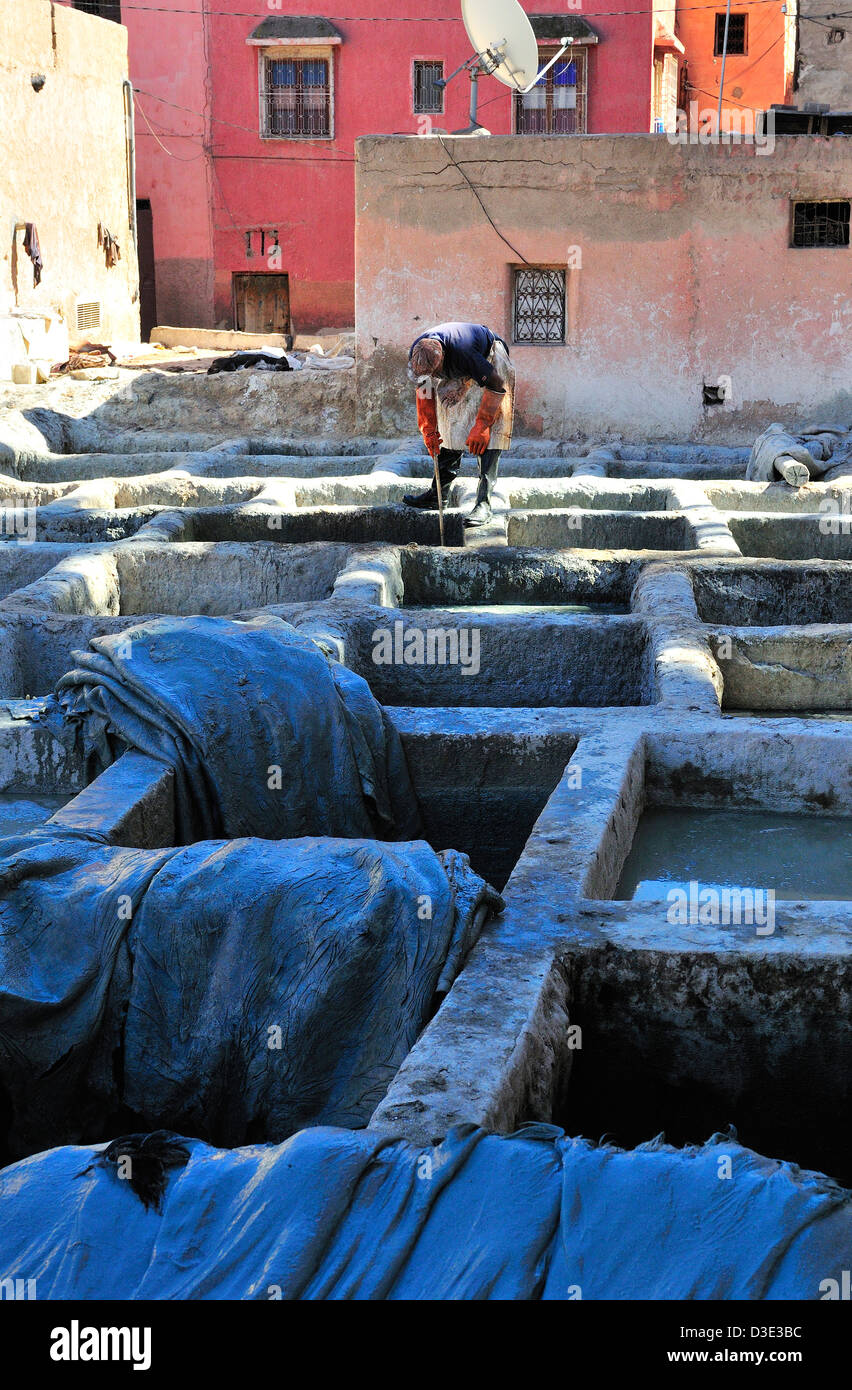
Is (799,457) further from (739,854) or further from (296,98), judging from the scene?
(296,98)

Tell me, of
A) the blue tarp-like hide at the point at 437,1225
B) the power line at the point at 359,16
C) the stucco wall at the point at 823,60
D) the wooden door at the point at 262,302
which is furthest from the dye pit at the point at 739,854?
the power line at the point at 359,16

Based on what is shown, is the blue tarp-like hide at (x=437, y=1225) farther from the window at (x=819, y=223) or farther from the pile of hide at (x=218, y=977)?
the window at (x=819, y=223)

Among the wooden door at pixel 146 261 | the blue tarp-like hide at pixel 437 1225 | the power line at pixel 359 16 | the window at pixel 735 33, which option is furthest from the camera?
the window at pixel 735 33

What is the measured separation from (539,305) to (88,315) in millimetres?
8148

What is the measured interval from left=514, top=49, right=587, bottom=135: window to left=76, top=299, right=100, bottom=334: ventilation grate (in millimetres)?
8536

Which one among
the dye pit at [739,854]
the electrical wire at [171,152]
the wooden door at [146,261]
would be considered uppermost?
the electrical wire at [171,152]

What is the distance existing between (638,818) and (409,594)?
149 inches

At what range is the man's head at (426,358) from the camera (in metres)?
9.12

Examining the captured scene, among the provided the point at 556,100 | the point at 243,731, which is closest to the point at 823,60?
the point at 556,100

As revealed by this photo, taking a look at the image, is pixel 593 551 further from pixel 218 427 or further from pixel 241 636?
pixel 218 427

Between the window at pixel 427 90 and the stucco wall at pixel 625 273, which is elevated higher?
the window at pixel 427 90

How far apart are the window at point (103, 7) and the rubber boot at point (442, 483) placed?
18110 mm

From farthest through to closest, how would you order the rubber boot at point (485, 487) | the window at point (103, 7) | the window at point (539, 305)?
1. the window at point (103, 7)
2. the window at point (539, 305)
3. the rubber boot at point (485, 487)

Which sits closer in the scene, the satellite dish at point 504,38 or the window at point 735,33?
the satellite dish at point 504,38
